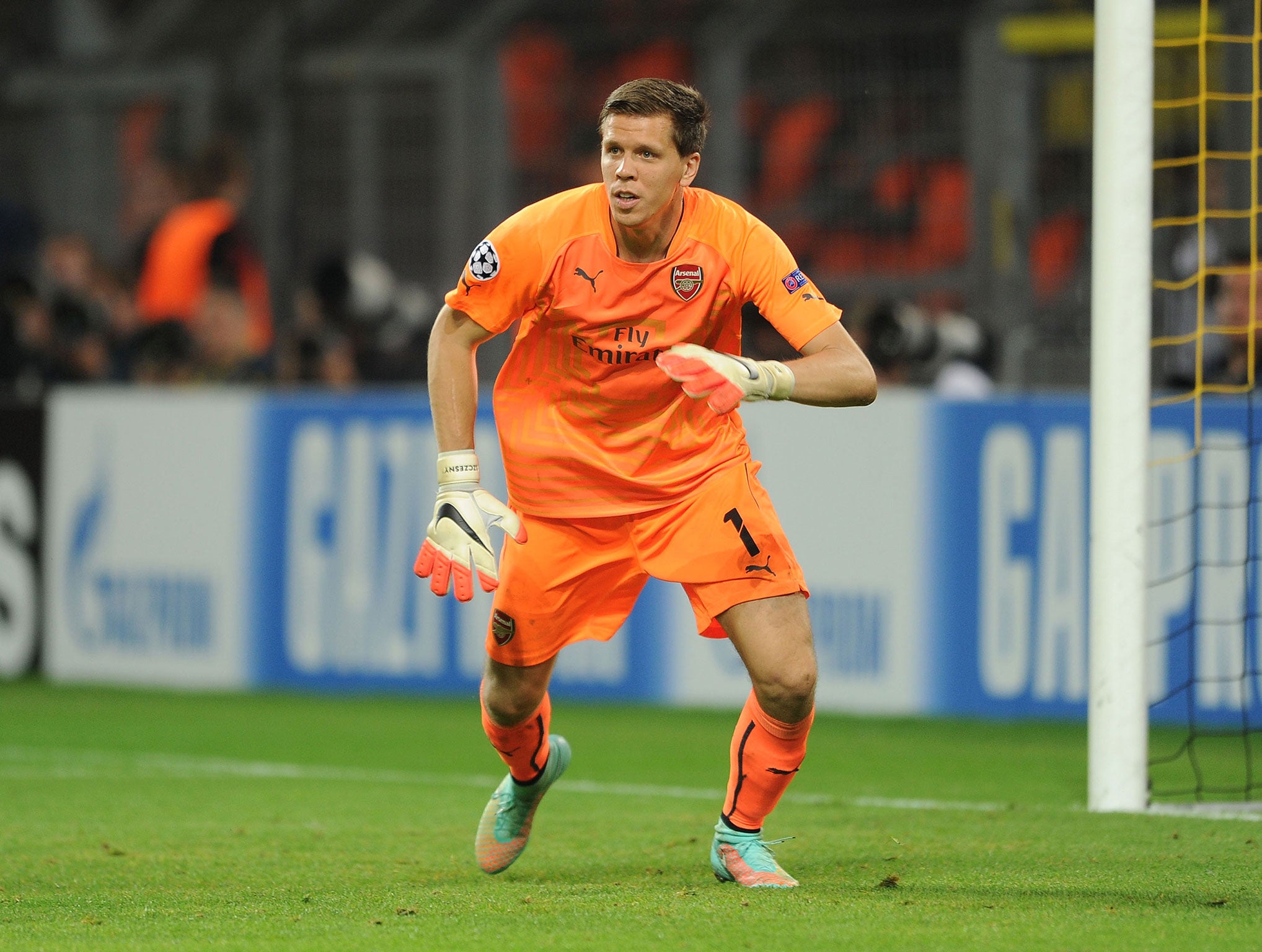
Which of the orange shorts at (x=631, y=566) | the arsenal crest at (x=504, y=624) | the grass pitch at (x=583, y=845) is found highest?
the orange shorts at (x=631, y=566)

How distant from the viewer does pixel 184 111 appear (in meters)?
17.0

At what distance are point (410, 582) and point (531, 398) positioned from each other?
4.95 metres

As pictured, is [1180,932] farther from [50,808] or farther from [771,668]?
[50,808]

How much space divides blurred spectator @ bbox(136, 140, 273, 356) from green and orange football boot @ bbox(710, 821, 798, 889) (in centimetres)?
726

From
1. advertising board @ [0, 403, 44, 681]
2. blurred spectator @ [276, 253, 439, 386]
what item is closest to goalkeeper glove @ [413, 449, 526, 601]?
advertising board @ [0, 403, 44, 681]

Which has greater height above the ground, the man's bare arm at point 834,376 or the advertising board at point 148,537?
the man's bare arm at point 834,376

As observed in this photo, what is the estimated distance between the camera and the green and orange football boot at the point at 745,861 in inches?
207

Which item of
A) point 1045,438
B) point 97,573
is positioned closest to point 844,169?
point 1045,438

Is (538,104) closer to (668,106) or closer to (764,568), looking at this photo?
(668,106)

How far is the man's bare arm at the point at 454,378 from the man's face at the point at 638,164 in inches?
19.9

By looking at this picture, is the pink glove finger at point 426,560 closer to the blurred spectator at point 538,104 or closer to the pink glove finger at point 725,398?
the pink glove finger at point 725,398

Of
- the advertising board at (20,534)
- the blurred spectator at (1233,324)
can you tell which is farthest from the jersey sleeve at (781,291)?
the advertising board at (20,534)

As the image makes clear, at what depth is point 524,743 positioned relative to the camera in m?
5.66

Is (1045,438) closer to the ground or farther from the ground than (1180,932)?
farther from the ground
